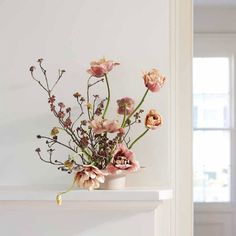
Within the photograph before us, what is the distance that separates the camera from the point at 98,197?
1558 mm

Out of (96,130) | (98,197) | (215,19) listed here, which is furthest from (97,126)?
(215,19)

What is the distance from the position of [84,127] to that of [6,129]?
0.96 feet

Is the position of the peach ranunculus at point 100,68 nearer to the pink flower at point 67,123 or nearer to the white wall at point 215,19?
the pink flower at point 67,123

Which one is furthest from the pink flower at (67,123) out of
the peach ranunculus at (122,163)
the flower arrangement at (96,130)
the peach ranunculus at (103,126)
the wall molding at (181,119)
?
the wall molding at (181,119)

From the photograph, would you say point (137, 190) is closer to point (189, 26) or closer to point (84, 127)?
point (84, 127)

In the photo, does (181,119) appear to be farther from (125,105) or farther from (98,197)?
(98,197)

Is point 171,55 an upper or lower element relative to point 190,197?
upper

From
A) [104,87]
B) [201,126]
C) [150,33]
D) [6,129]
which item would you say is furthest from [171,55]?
[201,126]

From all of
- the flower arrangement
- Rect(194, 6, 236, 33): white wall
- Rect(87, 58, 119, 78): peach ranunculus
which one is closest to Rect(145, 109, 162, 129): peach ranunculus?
the flower arrangement

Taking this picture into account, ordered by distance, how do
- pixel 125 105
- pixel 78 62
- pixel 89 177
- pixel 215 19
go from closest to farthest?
1. pixel 89 177
2. pixel 125 105
3. pixel 78 62
4. pixel 215 19

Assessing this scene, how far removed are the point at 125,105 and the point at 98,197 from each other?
0.32 meters

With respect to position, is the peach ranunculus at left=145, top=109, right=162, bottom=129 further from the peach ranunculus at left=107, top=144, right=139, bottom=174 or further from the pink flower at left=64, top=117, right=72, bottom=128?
the pink flower at left=64, top=117, right=72, bottom=128

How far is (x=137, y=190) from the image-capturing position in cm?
159

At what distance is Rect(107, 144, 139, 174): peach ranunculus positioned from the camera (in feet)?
5.02
